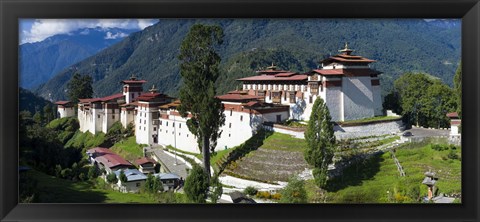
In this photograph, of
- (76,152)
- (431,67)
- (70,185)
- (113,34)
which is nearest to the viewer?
(113,34)

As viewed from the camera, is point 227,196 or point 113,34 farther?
point 227,196

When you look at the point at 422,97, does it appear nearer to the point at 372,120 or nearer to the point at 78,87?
the point at 372,120

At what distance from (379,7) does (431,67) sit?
271 inches

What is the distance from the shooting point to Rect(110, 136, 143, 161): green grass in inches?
235

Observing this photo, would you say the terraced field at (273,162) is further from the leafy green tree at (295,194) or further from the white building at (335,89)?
the leafy green tree at (295,194)

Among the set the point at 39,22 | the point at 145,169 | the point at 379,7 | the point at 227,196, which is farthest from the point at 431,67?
Result: the point at 39,22

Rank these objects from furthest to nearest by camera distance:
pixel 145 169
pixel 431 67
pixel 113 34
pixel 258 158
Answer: pixel 431 67 < pixel 258 158 < pixel 145 169 < pixel 113 34

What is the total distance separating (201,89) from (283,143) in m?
1.91

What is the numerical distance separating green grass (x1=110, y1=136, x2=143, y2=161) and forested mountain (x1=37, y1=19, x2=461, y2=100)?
81 centimetres

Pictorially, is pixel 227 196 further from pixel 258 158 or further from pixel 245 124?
pixel 245 124

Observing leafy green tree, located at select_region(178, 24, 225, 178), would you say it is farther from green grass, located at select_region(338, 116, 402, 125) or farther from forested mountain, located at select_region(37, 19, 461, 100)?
green grass, located at select_region(338, 116, 402, 125)

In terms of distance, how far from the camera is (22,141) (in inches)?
116

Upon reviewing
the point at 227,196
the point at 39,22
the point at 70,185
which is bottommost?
the point at 227,196

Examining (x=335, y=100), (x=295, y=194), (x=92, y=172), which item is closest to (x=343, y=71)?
(x=335, y=100)
